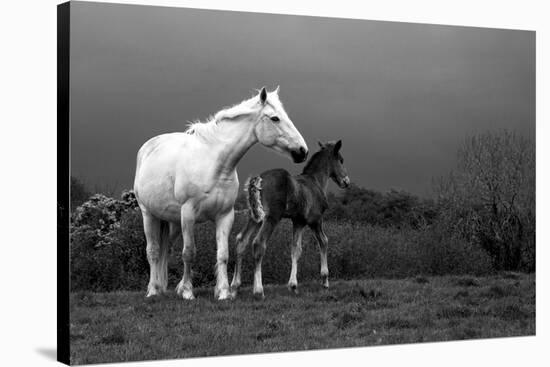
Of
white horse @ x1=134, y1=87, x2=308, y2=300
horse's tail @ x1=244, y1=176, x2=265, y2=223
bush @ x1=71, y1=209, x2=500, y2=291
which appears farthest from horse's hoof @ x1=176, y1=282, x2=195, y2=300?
horse's tail @ x1=244, y1=176, x2=265, y2=223

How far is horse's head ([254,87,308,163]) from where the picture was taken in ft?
42.8

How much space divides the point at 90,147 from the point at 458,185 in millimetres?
6590

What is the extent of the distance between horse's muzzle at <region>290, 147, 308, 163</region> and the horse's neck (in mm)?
613

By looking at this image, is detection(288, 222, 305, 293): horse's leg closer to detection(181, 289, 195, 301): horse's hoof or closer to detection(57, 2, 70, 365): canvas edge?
detection(181, 289, 195, 301): horse's hoof

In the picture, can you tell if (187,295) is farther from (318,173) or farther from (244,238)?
(318,173)

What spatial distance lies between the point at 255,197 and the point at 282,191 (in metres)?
0.43

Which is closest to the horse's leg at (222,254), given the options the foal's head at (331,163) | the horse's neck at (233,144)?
the horse's neck at (233,144)

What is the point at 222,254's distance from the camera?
13.4 m

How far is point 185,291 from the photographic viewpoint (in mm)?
13641

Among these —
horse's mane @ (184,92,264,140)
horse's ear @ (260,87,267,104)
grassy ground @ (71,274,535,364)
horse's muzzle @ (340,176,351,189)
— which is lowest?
grassy ground @ (71,274,535,364)

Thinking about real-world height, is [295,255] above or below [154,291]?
above

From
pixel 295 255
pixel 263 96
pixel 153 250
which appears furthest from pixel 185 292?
pixel 263 96

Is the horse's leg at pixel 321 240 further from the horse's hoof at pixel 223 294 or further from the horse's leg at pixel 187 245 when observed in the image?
the horse's leg at pixel 187 245

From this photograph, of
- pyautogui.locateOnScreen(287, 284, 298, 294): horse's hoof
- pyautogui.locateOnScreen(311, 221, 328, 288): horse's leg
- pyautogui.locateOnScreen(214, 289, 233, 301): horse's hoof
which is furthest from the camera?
pyautogui.locateOnScreen(311, 221, 328, 288): horse's leg
